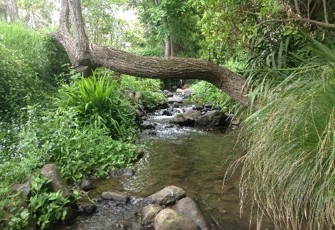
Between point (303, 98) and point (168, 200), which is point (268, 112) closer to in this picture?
point (303, 98)

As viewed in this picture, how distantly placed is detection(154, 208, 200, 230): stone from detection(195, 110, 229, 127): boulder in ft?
14.5

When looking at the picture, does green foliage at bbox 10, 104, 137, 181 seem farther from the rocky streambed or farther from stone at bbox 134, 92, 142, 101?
stone at bbox 134, 92, 142, 101

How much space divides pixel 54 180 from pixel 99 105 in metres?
2.51

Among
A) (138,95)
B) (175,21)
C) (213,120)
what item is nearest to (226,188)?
(213,120)

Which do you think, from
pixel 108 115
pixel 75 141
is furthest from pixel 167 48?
pixel 75 141

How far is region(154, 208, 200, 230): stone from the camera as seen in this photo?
293 centimetres

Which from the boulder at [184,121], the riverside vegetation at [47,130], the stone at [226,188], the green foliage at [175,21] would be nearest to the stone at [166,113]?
the boulder at [184,121]

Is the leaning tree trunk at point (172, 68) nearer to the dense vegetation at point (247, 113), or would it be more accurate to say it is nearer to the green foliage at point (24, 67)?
the dense vegetation at point (247, 113)

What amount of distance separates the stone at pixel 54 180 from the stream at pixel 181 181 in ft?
1.06

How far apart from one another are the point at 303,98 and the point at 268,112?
13.2 inches

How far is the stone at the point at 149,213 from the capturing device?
122 inches

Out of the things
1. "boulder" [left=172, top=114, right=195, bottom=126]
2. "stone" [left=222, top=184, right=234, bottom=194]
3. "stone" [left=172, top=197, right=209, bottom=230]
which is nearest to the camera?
"stone" [left=172, top=197, right=209, bottom=230]

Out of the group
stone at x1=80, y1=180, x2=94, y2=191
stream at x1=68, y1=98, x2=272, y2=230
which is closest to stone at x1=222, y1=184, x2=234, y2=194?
stream at x1=68, y1=98, x2=272, y2=230

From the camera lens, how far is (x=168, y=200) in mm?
3400
